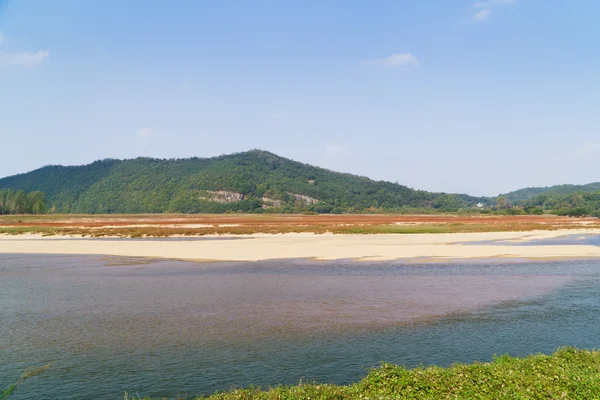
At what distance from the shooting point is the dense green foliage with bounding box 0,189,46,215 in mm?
151000

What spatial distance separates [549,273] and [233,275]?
21.3 metres

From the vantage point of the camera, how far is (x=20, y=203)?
151375 millimetres

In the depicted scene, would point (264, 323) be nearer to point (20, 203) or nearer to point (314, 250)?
point (314, 250)

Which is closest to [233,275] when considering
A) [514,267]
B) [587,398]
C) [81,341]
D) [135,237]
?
[81,341]

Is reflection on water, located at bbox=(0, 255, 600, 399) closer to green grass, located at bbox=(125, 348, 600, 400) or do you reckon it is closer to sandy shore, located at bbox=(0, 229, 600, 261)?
green grass, located at bbox=(125, 348, 600, 400)

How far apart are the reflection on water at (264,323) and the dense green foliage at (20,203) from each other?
452 feet

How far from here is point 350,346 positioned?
1606 cm

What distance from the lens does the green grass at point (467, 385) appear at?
33.3 feet

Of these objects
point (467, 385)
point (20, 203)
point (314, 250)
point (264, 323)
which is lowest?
point (264, 323)

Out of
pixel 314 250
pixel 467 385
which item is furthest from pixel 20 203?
pixel 467 385

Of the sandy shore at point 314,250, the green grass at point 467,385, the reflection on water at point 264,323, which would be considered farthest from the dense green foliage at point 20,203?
the green grass at point 467,385

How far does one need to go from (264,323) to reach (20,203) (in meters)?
159

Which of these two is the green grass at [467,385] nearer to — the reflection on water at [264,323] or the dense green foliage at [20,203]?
the reflection on water at [264,323]

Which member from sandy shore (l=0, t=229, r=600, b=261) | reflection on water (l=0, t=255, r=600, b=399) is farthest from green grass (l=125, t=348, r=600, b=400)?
sandy shore (l=0, t=229, r=600, b=261)
